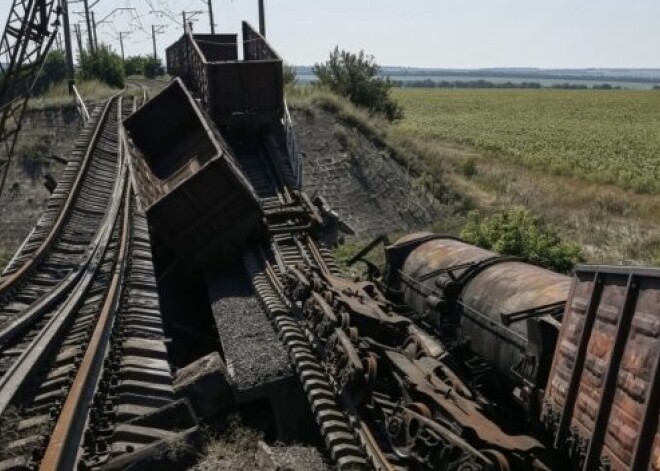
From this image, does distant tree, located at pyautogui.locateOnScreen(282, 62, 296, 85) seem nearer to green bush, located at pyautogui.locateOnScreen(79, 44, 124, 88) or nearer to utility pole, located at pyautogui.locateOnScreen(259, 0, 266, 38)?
utility pole, located at pyautogui.locateOnScreen(259, 0, 266, 38)

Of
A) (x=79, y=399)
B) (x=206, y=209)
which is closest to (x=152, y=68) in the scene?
(x=206, y=209)

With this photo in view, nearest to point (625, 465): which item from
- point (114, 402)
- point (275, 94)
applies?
point (114, 402)

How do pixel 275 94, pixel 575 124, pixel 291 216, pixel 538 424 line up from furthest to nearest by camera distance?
pixel 575 124, pixel 275 94, pixel 291 216, pixel 538 424

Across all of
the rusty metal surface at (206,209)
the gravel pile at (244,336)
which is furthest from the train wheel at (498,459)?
the rusty metal surface at (206,209)

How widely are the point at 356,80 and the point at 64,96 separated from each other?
15.0 meters

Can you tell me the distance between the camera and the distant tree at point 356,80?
120 ft

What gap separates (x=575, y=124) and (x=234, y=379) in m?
85.3

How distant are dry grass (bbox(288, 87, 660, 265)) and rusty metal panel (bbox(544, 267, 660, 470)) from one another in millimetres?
14302

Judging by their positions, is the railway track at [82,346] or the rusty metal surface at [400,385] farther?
the rusty metal surface at [400,385]

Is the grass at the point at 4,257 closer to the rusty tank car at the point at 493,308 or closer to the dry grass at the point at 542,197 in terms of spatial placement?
the dry grass at the point at 542,197

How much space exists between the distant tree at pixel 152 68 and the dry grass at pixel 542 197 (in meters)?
37.1

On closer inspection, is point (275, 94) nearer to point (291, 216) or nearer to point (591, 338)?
point (291, 216)

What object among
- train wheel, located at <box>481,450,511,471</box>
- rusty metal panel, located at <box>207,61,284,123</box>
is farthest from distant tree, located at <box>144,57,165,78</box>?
train wheel, located at <box>481,450,511,471</box>

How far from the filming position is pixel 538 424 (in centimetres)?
759
